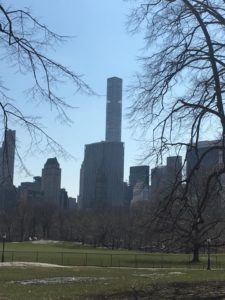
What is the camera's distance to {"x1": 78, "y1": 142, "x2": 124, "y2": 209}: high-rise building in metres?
65.8

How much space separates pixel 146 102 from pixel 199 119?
2427 millimetres

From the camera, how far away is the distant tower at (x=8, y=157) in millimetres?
9348

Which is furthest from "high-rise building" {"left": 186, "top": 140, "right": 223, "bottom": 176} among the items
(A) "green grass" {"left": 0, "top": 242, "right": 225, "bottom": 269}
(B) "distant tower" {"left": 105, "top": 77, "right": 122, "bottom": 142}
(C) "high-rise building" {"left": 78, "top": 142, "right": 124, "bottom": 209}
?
(A) "green grass" {"left": 0, "top": 242, "right": 225, "bottom": 269}

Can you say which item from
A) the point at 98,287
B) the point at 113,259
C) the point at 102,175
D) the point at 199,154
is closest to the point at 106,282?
the point at 98,287

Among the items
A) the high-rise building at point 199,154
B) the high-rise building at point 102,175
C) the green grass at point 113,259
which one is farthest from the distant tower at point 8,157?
the green grass at point 113,259

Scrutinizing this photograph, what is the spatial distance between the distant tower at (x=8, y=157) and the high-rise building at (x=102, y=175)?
43.1 metres

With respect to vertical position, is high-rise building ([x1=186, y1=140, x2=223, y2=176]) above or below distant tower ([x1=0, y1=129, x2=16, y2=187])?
above

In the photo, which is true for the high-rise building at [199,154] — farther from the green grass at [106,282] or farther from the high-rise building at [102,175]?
the high-rise building at [102,175]

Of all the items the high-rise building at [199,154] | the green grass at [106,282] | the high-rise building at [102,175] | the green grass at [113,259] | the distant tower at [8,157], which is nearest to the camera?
the distant tower at [8,157]

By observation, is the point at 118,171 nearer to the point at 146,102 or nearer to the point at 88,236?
the point at 88,236

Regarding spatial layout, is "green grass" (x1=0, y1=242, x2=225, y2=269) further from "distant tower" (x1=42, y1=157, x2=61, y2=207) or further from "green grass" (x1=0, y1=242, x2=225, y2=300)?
"distant tower" (x1=42, y1=157, x2=61, y2=207)

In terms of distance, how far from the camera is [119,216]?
5630 inches

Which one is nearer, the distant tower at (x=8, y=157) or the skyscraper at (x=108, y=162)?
the distant tower at (x=8, y=157)

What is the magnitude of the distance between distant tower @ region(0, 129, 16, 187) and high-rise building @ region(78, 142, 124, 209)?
4312 cm
